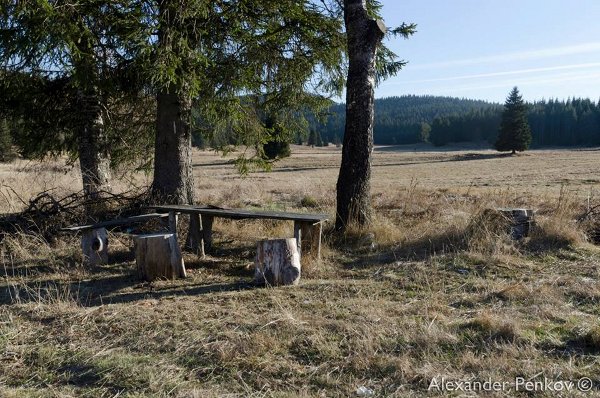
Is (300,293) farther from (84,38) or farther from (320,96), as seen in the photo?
(320,96)

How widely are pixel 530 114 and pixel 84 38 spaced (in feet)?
416

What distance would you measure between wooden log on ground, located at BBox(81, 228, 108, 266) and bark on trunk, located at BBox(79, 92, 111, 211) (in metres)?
2.50

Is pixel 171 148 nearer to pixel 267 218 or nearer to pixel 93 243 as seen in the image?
pixel 93 243

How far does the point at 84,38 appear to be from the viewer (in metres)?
7.18

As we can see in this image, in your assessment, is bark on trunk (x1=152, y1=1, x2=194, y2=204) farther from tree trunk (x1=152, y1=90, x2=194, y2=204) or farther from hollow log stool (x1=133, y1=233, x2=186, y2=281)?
hollow log stool (x1=133, y1=233, x2=186, y2=281)

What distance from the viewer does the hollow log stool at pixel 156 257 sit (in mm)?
5617

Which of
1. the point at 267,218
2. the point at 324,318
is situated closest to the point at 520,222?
the point at 267,218

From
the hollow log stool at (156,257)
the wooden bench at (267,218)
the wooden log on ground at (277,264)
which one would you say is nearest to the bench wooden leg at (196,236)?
the wooden bench at (267,218)

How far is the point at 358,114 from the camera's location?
7309 mm

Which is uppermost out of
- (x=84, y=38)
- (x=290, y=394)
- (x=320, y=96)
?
(x=84, y=38)

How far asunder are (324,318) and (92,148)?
6868 mm

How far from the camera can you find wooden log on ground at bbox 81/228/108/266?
20.8ft

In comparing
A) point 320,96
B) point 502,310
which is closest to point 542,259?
point 502,310

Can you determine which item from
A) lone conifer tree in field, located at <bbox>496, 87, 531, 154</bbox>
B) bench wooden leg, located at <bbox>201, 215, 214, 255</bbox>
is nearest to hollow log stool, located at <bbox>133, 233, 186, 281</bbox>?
bench wooden leg, located at <bbox>201, 215, 214, 255</bbox>
